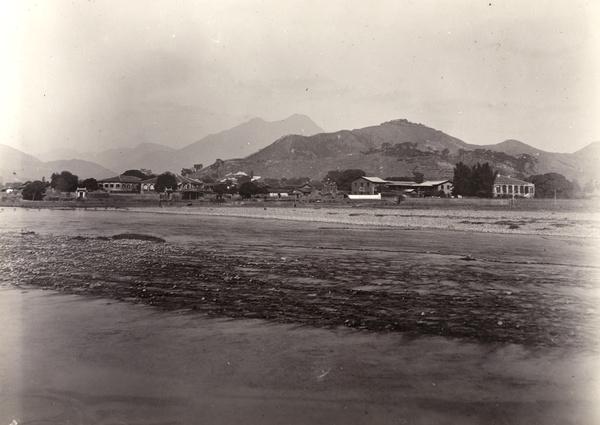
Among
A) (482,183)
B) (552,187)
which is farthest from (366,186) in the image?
(552,187)

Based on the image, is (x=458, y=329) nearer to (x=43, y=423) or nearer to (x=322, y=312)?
(x=322, y=312)

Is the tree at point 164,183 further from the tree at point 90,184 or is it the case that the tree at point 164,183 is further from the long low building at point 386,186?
the long low building at point 386,186

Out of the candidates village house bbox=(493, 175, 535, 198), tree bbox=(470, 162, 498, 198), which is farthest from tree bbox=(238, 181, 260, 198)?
village house bbox=(493, 175, 535, 198)

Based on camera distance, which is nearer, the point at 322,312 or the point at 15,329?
the point at 15,329

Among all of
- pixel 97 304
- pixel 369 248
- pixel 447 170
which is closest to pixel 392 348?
pixel 97 304

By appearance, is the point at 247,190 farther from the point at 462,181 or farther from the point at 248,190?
the point at 462,181

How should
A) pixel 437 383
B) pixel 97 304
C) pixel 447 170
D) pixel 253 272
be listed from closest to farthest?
pixel 437 383, pixel 97 304, pixel 253 272, pixel 447 170

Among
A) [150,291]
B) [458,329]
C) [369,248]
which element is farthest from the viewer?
[369,248]
